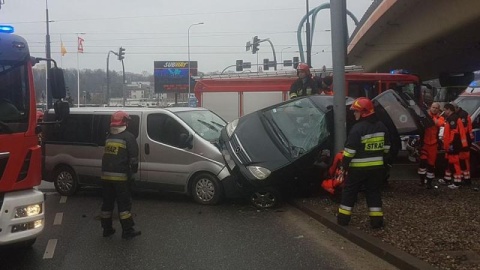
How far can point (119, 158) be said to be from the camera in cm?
693

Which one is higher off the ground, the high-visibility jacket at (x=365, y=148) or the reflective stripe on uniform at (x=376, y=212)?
the high-visibility jacket at (x=365, y=148)

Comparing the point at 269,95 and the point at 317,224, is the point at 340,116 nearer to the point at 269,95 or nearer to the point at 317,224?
the point at 317,224

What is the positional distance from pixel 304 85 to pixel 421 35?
9607mm

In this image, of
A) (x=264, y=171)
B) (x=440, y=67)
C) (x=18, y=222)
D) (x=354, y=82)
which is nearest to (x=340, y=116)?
(x=264, y=171)

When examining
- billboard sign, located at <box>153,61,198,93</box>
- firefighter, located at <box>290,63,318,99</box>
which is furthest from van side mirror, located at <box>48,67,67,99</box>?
billboard sign, located at <box>153,61,198,93</box>

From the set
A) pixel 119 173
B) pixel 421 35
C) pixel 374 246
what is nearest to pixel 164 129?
pixel 119 173

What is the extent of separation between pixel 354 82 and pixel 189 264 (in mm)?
11061

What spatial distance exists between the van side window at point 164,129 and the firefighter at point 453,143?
5548mm

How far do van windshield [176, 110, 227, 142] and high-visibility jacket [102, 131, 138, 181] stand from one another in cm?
245

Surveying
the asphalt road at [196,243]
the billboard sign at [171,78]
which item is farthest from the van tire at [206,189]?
the billboard sign at [171,78]

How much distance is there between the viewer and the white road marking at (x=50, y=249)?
6.10m

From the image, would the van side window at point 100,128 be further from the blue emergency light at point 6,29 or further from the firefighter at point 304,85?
the blue emergency light at point 6,29

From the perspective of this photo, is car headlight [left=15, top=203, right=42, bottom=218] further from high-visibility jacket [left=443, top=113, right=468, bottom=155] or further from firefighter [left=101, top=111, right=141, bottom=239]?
high-visibility jacket [left=443, top=113, right=468, bottom=155]

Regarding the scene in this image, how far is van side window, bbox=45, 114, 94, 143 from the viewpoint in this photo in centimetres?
1013
